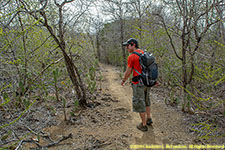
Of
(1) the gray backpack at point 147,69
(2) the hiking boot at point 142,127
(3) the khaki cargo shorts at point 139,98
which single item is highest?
(1) the gray backpack at point 147,69

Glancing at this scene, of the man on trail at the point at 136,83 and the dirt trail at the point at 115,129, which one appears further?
the man on trail at the point at 136,83

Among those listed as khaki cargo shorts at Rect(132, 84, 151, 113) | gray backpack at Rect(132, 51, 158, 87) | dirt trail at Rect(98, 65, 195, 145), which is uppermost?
gray backpack at Rect(132, 51, 158, 87)

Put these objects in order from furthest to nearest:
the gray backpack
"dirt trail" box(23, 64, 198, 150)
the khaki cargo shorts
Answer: the khaki cargo shorts, the gray backpack, "dirt trail" box(23, 64, 198, 150)

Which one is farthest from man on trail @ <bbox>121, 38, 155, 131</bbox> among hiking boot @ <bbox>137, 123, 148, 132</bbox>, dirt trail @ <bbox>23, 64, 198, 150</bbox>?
dirt trail @ <bbox>23, 64, 198, 150</bbox>

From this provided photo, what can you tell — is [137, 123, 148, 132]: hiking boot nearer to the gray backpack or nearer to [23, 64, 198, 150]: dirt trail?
[23, 64, 198, 150]: dirt trail

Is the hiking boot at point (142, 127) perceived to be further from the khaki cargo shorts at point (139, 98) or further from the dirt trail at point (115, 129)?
the khaki cargo shorts at point (139, 98)

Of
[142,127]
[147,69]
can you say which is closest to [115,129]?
[142,127]

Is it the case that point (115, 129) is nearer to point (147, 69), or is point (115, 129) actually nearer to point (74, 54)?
point (147, 69)

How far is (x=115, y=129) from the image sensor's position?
10.6 feet

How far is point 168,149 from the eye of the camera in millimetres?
2615

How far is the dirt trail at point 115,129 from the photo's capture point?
274 centimetres

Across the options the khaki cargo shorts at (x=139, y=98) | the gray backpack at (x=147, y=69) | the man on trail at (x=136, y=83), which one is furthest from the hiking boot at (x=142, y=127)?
the gray backpack at (x=147, y=69)

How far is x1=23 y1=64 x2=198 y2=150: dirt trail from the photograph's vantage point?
9.00 feet

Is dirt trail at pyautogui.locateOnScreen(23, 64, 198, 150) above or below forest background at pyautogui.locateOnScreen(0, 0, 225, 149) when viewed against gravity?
below
